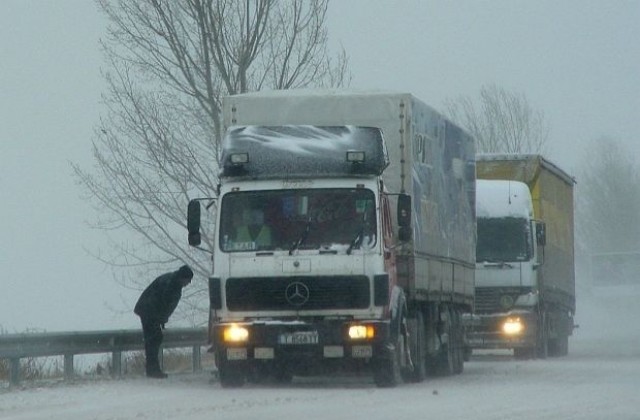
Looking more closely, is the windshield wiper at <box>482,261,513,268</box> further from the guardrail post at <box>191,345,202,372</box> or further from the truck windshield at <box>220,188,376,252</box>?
the truck windshield at <box>220,188,376,252</box>

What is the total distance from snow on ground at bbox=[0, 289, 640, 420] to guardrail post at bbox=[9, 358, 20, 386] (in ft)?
0.75

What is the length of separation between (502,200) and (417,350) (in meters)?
9.67

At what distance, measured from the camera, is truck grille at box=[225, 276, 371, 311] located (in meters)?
19.7

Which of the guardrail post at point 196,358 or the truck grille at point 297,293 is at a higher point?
the truck grille at point 297,293

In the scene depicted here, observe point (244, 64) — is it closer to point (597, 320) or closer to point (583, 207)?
point (597, 320)

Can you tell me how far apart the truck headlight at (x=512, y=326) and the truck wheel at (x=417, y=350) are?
8.44 m

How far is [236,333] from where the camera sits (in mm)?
19906

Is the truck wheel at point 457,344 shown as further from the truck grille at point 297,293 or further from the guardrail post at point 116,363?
the truck grille at point 297,293

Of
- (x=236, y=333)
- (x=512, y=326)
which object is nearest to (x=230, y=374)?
(x=236, y=333)

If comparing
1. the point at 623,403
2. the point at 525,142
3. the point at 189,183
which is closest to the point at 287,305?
the point at 623,403

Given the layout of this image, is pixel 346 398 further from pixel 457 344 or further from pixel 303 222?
pixel 457 344

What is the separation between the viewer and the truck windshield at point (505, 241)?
31.5m


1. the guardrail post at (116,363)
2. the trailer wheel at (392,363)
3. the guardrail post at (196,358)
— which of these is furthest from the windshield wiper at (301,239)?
the guardrail post at (196,358)

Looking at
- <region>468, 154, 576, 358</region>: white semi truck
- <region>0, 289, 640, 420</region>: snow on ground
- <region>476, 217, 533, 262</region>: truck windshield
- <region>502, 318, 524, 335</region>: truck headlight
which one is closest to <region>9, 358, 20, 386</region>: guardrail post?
<region>0, 289, 640, 420</region>: snow on ground
